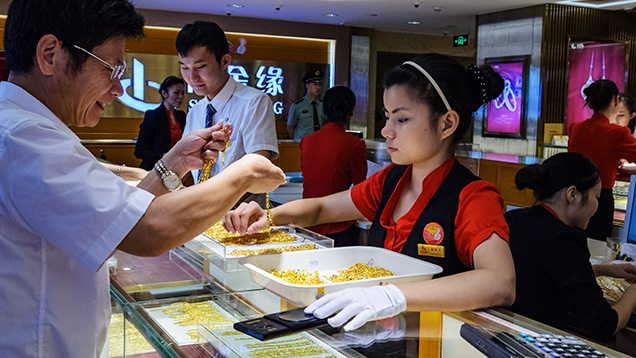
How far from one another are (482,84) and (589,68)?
9.41 meters

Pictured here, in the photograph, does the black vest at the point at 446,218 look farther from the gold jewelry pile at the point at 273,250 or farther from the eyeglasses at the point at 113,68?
the eyeglasses at the point at 113,68

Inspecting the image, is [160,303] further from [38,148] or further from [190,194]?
[38,148]

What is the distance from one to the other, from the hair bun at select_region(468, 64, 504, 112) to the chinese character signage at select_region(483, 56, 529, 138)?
8.24 meters

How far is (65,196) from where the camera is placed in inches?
41.8

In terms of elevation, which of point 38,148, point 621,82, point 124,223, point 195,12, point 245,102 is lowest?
point 124,223

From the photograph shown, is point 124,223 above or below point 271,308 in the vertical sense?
above

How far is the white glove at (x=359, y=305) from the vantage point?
117 centimetres

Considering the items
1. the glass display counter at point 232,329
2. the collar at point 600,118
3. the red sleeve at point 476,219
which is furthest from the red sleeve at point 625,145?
the glass display counter at point 232,329

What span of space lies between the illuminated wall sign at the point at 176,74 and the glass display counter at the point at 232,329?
839 cm

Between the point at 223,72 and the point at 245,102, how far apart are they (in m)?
0.22

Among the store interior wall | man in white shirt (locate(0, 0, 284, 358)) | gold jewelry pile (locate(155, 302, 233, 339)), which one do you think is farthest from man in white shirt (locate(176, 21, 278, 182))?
the store interior wall

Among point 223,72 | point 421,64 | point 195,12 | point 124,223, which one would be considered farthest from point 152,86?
point 124,223

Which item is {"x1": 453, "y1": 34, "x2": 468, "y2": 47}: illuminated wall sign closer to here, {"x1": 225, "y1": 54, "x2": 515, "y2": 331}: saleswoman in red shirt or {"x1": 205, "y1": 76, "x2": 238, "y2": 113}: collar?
{"x1": 205, "y1": 76, "x2": 238, "y2": 113}: collar

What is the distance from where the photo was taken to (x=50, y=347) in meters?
1.18
